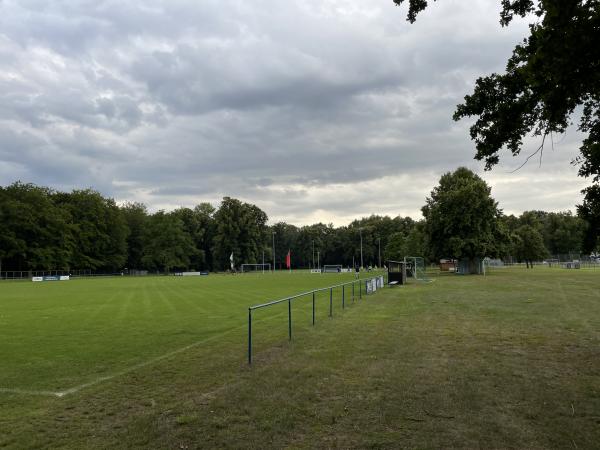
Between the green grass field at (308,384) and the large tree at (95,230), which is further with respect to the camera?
the large tree at (95,230)

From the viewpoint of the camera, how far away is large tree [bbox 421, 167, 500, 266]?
175 feet

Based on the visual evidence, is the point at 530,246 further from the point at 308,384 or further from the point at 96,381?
the point at 96,381

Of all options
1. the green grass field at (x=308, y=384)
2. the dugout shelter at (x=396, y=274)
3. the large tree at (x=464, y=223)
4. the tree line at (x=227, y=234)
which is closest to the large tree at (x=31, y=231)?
the tree line at (x=227, y=234)

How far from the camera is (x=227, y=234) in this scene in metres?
112

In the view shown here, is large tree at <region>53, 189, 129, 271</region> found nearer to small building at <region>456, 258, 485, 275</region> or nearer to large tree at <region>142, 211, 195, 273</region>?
large tree at <region>142, 211, 195, 273</region>

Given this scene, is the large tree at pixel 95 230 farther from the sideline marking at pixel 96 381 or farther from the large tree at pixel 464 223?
the sideline marking at pixel 96 381

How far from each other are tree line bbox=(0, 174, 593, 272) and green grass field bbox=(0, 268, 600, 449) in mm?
41886

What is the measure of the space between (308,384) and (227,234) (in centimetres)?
10543

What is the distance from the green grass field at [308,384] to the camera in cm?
545

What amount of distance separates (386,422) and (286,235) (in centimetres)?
14370

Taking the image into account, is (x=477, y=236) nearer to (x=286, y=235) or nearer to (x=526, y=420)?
(x=526, y=420)

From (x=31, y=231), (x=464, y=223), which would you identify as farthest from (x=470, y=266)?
(x=31, y=231)

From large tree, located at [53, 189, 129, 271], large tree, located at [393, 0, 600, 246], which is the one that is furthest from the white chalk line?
large tree, located at [53, 189, 129, 271]

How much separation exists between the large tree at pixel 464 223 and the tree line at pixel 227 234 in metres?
0.12
